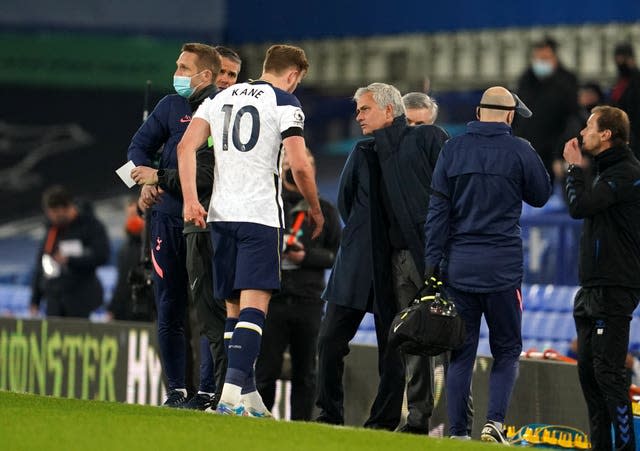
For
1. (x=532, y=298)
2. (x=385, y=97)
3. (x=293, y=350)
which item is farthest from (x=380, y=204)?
(x=532, y=298)

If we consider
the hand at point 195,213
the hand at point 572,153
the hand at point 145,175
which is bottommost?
the hand at point 195,213

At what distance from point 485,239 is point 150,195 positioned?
1859mm

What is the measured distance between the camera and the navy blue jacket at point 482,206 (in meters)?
7.66

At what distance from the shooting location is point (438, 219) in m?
7.67

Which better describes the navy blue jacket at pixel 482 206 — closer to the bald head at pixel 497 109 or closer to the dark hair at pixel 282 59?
the bald head at pixel 497 109

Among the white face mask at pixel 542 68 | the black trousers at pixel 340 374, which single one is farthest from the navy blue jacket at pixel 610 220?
the white face mask at pixel 542 68

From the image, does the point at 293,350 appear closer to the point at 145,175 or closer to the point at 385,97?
the point at 145,175

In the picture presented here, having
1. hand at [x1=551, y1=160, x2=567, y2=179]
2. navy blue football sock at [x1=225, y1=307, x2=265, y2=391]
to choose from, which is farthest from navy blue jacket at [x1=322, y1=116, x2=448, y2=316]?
hand at [x1=551, y1=160, x2=567, y2=179]

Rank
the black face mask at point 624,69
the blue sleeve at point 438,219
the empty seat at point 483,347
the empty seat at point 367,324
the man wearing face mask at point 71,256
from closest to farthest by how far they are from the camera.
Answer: the blue sleeve at point 438,219, the empty seat at point 483,347, the empty seat at point 367,324, the black face mask at point 624,69, the man wearing face mask at point 71,256

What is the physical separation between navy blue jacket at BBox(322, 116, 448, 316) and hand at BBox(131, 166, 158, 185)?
103 cm

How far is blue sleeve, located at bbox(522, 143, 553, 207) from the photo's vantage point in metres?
7.71

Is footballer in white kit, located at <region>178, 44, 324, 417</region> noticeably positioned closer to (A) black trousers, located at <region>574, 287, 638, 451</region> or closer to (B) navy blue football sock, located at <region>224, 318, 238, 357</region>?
(B) navy blue football sock, located at <region>224, 318, 238, 357</region>

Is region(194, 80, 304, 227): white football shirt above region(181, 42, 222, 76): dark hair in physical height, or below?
below

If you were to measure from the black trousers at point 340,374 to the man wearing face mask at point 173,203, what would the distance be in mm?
774
